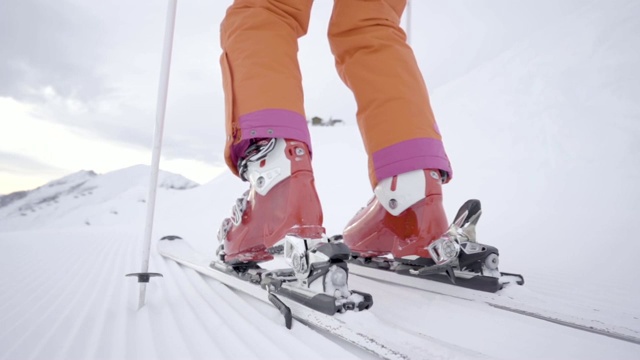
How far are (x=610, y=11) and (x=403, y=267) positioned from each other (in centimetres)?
779

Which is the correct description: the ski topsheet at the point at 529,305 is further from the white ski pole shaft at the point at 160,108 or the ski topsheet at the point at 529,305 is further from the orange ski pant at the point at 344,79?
the white ski pole shaft at the point at 160,108

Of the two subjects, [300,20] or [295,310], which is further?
[300,20]

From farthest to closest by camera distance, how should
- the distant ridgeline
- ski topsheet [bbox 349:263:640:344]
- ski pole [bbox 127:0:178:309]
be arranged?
the distant ridgeline
ski pole [bbox 127:0:178:309]
ski topsheet [bbox 349:263:640:344]

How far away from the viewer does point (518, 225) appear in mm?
1868

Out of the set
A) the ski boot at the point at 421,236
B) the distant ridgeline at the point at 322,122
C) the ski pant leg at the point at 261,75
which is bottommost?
the ski boot at the point at 421,236

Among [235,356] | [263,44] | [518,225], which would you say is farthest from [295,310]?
[518,225]

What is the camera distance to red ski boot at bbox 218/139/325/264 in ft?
2.43

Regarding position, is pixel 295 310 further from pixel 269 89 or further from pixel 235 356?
pixel 269 89

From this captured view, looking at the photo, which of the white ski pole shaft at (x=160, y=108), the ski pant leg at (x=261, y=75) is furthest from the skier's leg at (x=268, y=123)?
the white ski pole shaft at (x=160, y=108)

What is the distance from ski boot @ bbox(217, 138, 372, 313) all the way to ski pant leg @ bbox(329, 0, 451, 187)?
10.1 inches

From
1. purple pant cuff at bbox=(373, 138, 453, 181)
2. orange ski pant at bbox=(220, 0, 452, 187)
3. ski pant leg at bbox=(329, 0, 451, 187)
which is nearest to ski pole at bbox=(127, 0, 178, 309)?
orange ski pant at bbox=(220, 0, 452, 187)

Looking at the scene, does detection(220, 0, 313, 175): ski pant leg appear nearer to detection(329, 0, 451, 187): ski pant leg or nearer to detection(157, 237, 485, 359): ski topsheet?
detection(329, 0, 451, 187): ski pant leg

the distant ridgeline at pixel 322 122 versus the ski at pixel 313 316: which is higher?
the distant ridgeline at pixel 322 122

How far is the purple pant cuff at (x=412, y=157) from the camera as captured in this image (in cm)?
90
